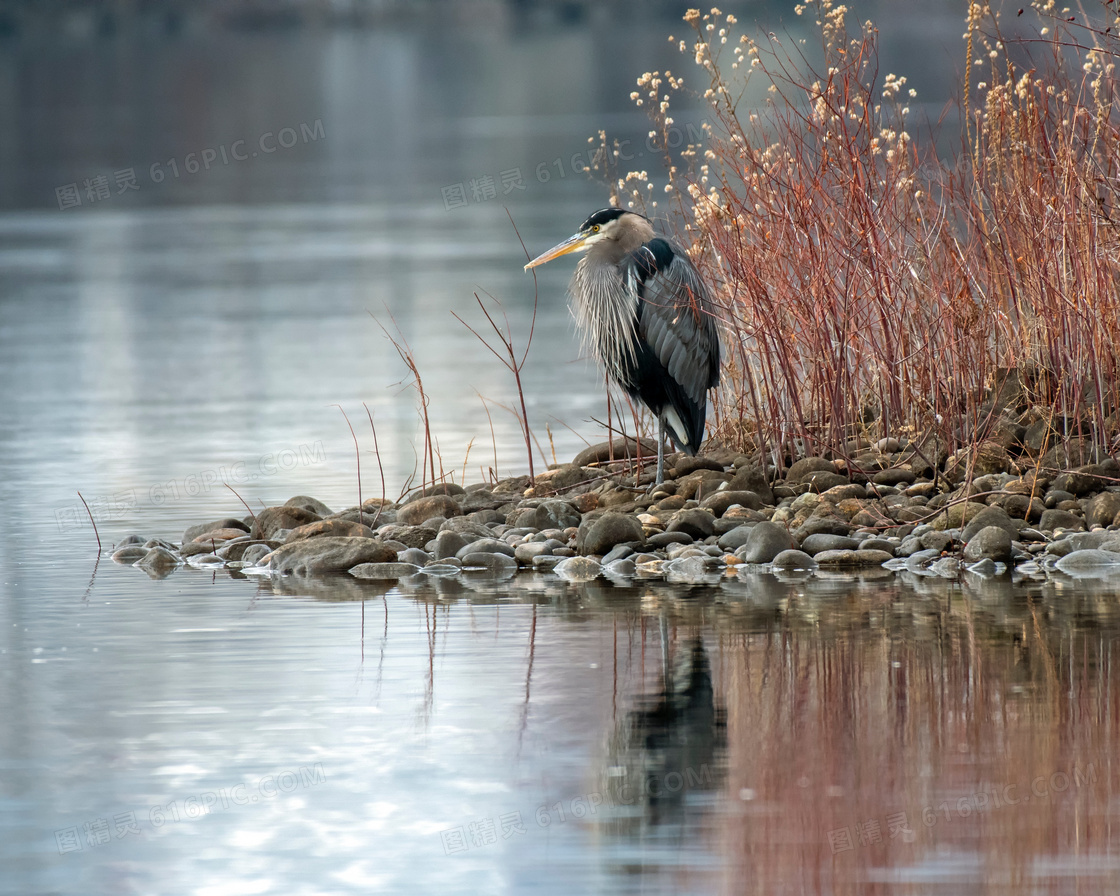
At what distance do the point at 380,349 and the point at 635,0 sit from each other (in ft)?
351

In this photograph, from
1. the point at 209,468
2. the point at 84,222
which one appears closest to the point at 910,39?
the point at 84,222

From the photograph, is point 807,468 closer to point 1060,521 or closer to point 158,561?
point 1060,521

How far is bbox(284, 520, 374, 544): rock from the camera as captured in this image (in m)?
6.67

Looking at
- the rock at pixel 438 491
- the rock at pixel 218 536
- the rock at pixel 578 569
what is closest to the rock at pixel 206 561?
the rock at pixel 218 536

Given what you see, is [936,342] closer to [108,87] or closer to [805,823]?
[805,823]

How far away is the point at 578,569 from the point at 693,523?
54 cm

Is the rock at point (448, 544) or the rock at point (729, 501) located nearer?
the rock at point (448, 544)

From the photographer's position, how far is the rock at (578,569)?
241 inches

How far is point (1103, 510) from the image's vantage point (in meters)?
6.30

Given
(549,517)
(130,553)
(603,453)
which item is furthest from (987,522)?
(130,553)

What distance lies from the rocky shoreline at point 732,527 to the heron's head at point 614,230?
0.95 metres

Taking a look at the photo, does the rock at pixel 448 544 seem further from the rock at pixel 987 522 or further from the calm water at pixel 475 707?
the rock at pixel 987 522

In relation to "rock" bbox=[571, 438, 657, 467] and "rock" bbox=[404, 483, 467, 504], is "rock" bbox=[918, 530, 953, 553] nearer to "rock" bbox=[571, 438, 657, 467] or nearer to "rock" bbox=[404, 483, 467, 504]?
"rock" bbox=[571, 438, 657, 467]

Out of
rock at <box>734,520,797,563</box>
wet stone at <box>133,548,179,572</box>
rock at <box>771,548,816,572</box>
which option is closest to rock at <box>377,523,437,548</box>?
wet stone at <box>133,548,179,572</box>
